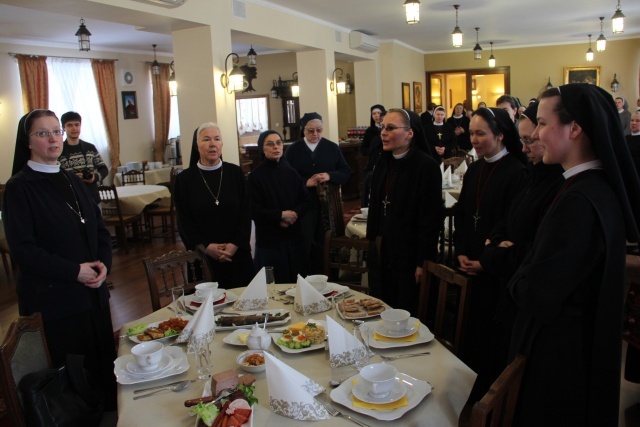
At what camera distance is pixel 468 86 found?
16.0 meters

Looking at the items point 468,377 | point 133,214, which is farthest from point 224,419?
point 133,214

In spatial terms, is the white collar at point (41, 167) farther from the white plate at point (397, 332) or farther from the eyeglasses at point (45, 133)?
the white plate at point (397, 332)

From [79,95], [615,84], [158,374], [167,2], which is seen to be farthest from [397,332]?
[615,84]

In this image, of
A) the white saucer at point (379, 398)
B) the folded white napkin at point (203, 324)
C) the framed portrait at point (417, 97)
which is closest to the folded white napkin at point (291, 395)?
the white saucer at point (379, 398)

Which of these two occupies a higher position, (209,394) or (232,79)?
(232,79)

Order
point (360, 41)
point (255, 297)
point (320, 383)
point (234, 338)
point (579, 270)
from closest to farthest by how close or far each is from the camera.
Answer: point (579, 270) < point (320, 383) < point (234, 338) < point (255, 297) < point (360, 41)

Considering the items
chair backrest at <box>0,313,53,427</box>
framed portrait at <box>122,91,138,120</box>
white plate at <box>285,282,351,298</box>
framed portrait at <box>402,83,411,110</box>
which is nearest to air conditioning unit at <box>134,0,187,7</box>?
white plate at <box>285,282,351,298</box>

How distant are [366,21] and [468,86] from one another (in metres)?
7.34

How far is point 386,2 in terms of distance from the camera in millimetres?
8047

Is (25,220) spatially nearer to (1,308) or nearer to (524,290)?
(524,290)

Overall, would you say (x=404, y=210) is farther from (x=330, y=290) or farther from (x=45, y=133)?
(x=45, y=133)

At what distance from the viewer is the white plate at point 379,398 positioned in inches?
66.7

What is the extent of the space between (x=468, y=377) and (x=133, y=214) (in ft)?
20.5

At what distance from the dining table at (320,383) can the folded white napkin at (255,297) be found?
28 cm
